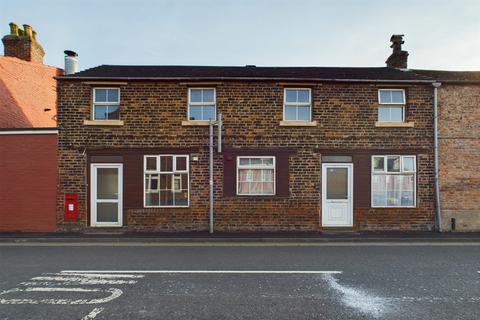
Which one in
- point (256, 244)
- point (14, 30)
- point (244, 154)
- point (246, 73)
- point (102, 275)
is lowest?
point (256, 244)

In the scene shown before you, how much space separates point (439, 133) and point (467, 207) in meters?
2.90

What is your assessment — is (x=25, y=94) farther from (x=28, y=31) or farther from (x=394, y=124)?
(x=394, y=124)

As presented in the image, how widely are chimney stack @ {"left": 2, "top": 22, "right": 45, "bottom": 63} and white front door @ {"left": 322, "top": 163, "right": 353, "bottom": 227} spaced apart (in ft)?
57.6

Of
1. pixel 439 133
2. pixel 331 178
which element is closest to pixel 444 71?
pixel 439 133

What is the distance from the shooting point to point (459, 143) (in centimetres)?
1177

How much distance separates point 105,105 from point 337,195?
366 inches

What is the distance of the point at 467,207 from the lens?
1161cm

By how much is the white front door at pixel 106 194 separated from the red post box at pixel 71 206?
1.73ft

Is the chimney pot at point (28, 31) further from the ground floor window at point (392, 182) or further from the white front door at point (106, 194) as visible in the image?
the ground floor window at point (392, 182)

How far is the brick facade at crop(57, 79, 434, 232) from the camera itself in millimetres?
11461

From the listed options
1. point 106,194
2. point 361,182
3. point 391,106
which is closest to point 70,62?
point 106,194

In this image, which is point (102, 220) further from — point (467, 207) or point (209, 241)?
point (467, 207)

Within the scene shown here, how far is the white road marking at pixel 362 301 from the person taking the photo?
15.1ft

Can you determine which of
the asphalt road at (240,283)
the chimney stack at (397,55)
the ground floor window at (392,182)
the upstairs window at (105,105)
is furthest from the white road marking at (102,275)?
the chimney stack at (397,55)
